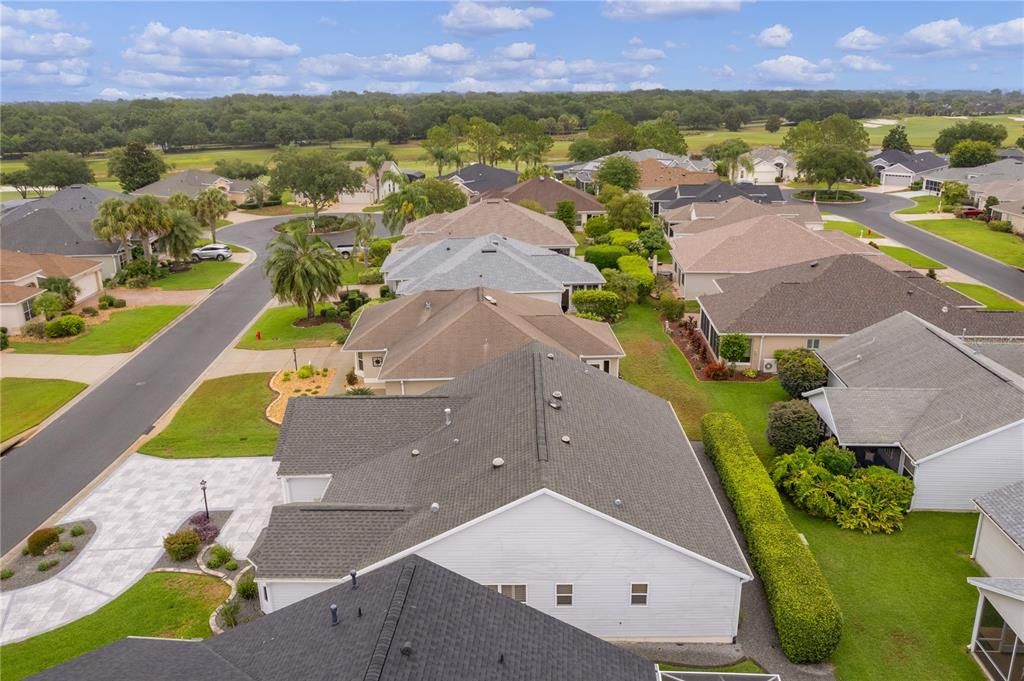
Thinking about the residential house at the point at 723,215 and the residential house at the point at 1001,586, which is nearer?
the residential house at the point at 1001,586

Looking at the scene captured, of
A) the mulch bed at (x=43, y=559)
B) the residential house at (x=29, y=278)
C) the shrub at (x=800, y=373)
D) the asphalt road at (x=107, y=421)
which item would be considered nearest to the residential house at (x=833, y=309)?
the shrub at (x=800, y=373)

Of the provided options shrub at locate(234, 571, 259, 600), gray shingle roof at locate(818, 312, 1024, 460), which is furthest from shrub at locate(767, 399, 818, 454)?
shrub at locate(234, 571, 259, 600)

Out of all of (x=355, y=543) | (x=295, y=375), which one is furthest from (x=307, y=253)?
(x=355, y=543)

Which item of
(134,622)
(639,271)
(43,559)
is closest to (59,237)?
(43,559)

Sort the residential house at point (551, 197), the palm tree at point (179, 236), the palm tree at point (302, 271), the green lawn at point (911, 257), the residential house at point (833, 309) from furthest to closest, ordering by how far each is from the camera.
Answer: the residential house at point (551, 197), the palm tree at point (179, 236), the green lawn at point (911, 257), the palm tree at point (302, 271), the residential house at point (833, 309)

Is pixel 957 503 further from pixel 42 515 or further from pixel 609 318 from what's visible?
pixel 42 515

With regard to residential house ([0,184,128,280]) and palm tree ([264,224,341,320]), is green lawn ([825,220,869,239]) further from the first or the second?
residential house ([0,184,128,280])

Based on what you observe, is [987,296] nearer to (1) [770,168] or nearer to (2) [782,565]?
(2) [782,565]

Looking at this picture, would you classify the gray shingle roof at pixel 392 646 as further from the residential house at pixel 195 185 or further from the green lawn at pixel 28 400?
the residential house at pixel 195 185
